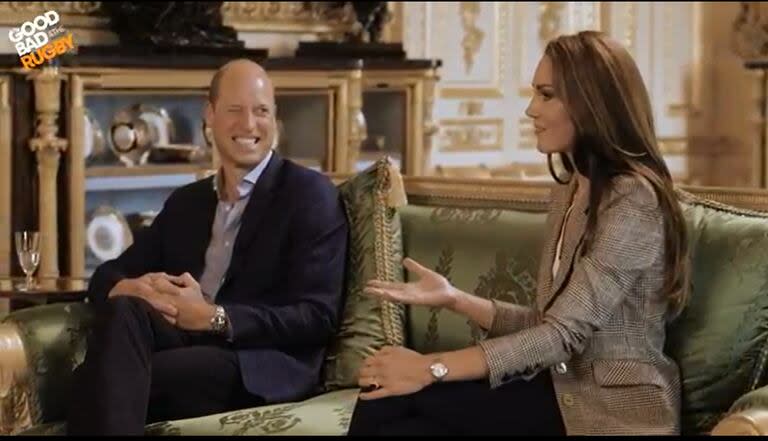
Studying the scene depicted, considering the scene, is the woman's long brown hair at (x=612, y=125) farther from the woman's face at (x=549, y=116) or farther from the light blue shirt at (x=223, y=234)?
the light blue shirt at (x=223, y=234)

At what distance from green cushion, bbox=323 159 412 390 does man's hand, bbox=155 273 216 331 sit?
0.99ft

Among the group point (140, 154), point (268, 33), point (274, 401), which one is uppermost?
point (268, 33)

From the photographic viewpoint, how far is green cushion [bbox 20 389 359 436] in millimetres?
2596

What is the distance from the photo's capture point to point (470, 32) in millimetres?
6262

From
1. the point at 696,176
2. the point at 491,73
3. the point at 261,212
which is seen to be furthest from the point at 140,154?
the point at 696,176

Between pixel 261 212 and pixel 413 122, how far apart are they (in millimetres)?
2338

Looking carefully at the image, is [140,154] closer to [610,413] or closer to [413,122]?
[413,122]

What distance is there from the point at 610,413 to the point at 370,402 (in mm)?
379

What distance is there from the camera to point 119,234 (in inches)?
173

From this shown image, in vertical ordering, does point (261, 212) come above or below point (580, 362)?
above

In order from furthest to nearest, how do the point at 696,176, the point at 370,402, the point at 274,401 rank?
the point at 696,176 < the point at 274,401 < the point at 370,402

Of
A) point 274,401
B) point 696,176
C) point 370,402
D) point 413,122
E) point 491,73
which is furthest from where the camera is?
point 696,176

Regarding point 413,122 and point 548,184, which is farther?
point 413,122

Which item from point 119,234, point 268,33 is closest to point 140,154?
point 119,234
